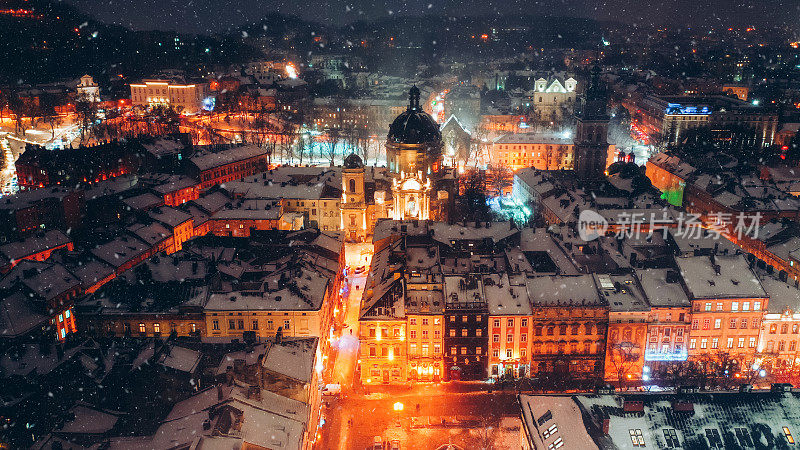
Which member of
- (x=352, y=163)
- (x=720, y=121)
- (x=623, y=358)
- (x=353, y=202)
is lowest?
(x=623, y=358)

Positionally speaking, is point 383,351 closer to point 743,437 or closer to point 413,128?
point 743,437

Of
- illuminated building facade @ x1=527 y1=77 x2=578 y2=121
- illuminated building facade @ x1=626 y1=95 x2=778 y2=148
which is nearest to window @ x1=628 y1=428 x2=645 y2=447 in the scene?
illuminated building facade @ x1=626 y1=95 x2=778 y2=148

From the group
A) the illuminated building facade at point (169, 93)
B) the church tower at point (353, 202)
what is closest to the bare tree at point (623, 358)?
the church tower at point (353, 202)

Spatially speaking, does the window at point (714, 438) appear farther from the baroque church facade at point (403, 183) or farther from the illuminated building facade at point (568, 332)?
the baroque church facade at point (403, 183)

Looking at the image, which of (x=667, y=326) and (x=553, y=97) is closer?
(x=667, y=326)

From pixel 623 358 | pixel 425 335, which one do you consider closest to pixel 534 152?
pixel 623 358

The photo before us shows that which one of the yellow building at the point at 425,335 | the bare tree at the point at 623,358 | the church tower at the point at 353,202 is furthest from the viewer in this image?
the church tower at the point at 353,202
